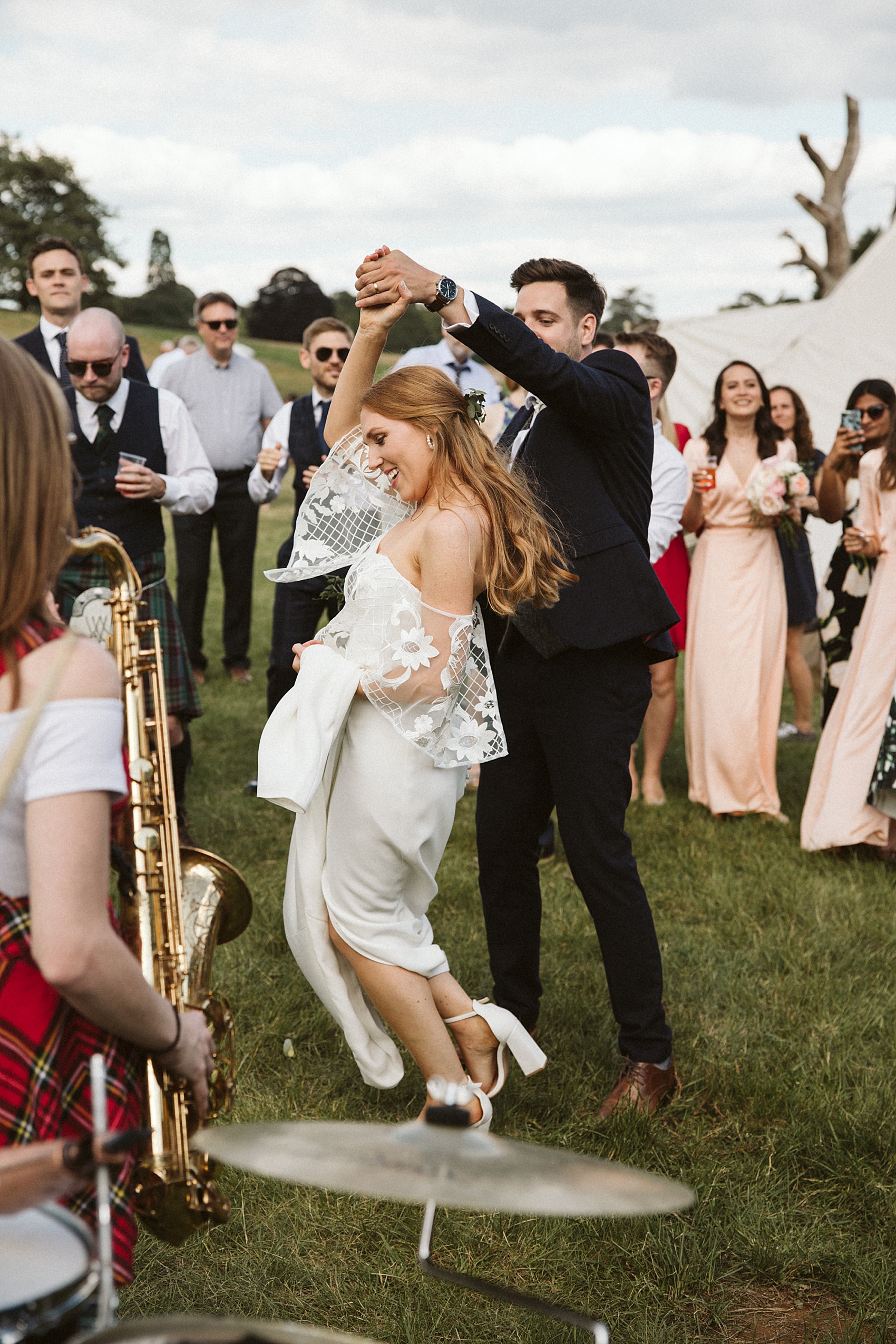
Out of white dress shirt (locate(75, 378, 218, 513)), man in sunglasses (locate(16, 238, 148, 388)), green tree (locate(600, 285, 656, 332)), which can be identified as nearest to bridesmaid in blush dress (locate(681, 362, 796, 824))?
white dress shirt (locate(75, 378, 218, 513))

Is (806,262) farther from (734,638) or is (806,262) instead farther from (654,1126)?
(654,1126)

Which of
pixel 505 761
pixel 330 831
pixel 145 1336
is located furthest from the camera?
pixel 505 761

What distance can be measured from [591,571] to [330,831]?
3.39ft

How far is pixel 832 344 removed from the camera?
12.3 metres

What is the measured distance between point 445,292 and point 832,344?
34.2 ft

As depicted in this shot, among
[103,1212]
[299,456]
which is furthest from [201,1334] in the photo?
[299,456]

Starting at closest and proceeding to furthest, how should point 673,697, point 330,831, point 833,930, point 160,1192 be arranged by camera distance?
1. point 160,1192
2. point 330,831
3. point 833,930
4. point 673,697

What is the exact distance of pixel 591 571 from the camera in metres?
3.46

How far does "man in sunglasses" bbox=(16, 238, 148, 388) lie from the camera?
6461 millimetres

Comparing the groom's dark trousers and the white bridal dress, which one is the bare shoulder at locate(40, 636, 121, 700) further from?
the groom's dark trousers

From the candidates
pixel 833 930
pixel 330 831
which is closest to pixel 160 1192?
pixel 330 831

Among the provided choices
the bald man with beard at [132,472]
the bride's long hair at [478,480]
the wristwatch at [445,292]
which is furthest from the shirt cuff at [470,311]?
the bald man with beard at [132,472]

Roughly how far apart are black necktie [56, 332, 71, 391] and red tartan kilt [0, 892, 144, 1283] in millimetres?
4090

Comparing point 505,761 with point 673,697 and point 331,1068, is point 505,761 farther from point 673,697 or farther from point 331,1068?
point 673,697
